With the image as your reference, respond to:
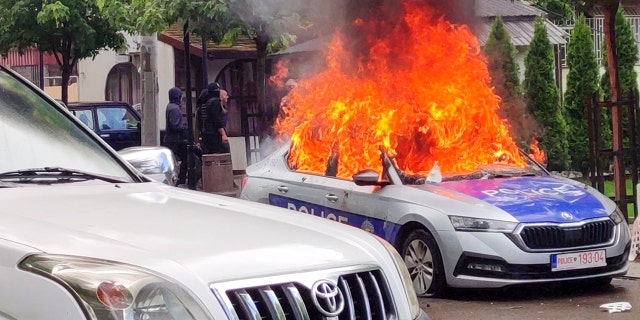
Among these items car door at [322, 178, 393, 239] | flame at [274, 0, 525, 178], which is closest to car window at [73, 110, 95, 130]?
flame at [274, 0, 525, 178]

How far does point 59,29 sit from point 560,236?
16.5m

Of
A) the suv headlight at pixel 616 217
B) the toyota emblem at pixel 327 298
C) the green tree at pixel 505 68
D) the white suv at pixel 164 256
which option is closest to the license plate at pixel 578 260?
the suv headlight at pixel 616 217

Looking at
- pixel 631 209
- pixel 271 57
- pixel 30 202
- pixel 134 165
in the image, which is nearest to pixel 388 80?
pixel 631 209

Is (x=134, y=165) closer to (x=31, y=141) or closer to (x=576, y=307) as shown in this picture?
(x=31, y=141)

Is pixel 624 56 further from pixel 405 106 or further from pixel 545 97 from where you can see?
pixel 405 106

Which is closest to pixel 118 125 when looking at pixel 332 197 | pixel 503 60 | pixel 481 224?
pixel 503 60

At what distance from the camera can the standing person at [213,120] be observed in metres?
→ 17.0

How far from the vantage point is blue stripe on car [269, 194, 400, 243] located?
9.11 metres

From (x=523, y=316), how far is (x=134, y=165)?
4.22 meters

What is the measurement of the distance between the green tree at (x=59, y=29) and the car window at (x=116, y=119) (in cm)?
169

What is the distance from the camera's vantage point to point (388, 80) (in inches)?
438

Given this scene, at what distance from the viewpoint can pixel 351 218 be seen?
31.1ft

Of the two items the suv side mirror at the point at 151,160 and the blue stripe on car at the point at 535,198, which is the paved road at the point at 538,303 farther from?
the suv side mirror at the point at 151,160

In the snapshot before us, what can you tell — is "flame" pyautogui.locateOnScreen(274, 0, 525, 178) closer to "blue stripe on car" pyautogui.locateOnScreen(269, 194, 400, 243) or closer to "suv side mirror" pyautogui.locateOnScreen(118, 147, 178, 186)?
"blue stripe on car" pyautogui.locateOnScreen(269, 194, 400, 243)
